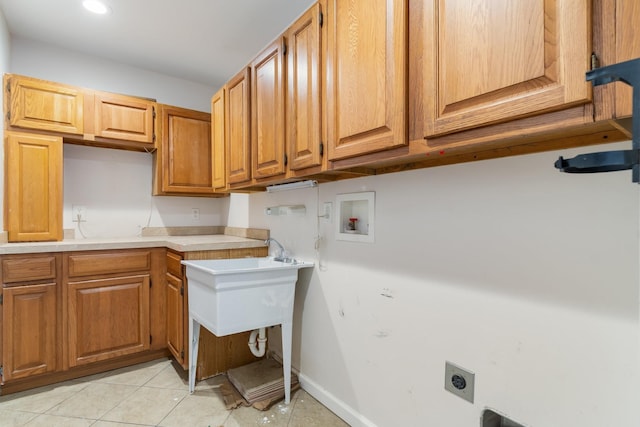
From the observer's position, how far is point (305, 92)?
5.03 ft

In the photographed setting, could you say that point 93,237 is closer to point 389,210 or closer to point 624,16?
point 389,210

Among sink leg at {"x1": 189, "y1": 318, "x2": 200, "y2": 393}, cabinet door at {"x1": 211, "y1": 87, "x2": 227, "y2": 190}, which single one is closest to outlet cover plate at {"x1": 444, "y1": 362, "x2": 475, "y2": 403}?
sink leg at {"x1": 189, "y1": 318, "x2": 200, "y2": 393}

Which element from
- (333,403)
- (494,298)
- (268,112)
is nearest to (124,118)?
(268,112)

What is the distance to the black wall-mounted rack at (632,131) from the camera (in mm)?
542

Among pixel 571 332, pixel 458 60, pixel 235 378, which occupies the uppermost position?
pixel 458 60

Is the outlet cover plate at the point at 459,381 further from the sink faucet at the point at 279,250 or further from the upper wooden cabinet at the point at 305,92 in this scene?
the sink faucet at the point at 279,250

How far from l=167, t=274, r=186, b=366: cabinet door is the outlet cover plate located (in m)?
1.66

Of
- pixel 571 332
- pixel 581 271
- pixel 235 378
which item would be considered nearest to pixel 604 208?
pixel 581 271

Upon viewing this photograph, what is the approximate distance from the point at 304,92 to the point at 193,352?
5.48ft

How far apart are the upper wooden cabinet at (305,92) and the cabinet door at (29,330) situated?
72.5 inches

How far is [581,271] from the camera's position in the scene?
91cm

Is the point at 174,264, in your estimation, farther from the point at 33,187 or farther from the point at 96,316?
the point at 33,187

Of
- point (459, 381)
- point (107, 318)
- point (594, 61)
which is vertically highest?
point (594, 61)

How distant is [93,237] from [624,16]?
10.6ft
